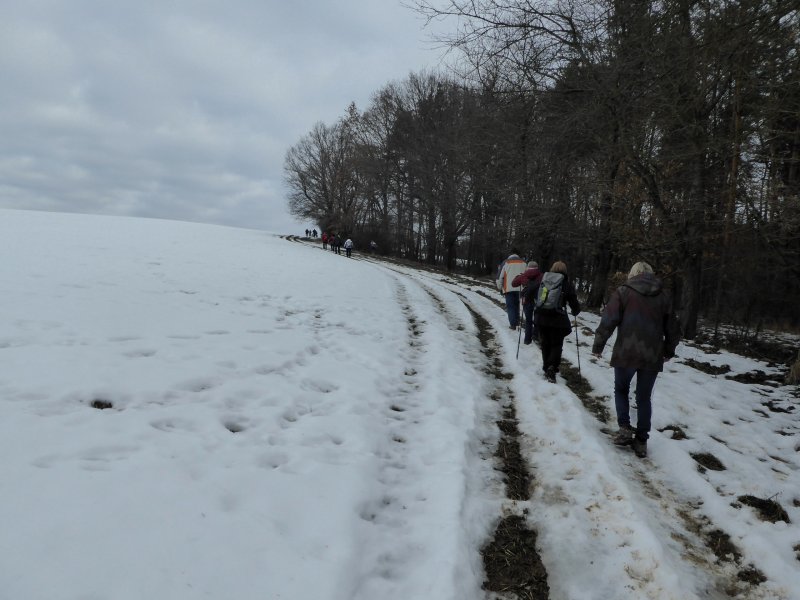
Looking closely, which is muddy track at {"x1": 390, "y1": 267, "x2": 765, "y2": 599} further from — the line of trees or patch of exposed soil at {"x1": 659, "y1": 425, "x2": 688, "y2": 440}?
the line of trees

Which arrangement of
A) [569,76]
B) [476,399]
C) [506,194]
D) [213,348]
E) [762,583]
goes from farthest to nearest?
[506,194], [569,76], [213,348], [476,399], [762,583]

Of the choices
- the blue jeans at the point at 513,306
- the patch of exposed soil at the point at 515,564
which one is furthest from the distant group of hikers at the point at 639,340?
the blue jeans at the point at 513,306

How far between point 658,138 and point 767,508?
10087 mm

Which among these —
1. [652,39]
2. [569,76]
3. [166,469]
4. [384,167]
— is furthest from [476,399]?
[384,167]

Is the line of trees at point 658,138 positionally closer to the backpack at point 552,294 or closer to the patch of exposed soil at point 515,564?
the backpack at point 552,294

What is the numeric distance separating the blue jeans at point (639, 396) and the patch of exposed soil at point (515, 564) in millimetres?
2151

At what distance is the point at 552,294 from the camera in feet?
22.0

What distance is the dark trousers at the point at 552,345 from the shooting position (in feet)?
21.9

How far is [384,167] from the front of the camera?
1503 inches

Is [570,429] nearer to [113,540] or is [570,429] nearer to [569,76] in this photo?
[113,540]

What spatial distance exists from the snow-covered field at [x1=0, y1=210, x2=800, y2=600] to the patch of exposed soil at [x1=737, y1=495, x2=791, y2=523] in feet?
0.22

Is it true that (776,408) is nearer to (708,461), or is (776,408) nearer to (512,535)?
(708,461)

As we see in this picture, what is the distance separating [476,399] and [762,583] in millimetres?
3200

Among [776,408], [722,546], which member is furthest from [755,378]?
[722,546]
